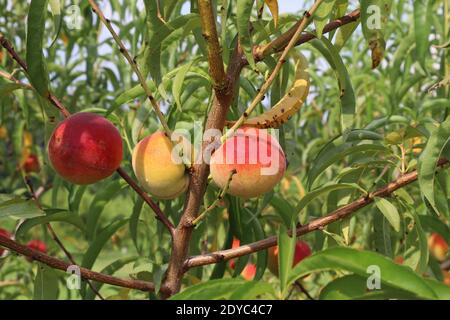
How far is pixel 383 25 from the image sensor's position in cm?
80

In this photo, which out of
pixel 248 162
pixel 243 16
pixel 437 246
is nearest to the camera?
pixel 243 16

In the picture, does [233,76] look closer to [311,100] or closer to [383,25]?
[383,25]

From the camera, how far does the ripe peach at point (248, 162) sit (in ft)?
2.65

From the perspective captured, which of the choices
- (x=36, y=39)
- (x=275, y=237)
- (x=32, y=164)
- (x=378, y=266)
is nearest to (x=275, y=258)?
(x=275, y=237)

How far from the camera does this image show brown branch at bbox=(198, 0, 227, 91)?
0.69 metres

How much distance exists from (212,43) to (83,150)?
10.1 inches

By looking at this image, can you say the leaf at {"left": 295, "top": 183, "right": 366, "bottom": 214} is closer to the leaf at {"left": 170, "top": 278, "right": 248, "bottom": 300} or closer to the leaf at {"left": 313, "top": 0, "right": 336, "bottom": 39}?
the leaf at {"left": 313, "top": 0, "right": 336, "bottom": 39}

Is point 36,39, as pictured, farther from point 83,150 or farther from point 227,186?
point 227,186

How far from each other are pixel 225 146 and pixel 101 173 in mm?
181

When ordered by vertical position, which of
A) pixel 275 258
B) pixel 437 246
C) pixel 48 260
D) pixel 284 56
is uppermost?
pixel 284 56

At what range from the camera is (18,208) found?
2.75ft

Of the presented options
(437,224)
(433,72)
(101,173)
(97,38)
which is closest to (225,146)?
(101,173)

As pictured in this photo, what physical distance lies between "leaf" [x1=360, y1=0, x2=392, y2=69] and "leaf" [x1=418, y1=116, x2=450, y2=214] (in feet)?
0.44

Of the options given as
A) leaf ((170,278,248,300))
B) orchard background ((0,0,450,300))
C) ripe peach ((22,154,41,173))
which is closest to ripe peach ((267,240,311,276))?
orchard background ((0,0,450,300))
